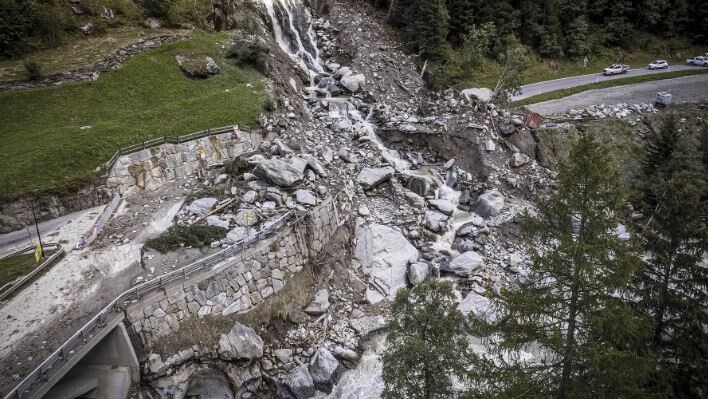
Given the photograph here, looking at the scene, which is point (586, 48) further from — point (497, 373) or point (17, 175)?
point (17, 175)

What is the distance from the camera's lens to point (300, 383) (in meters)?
19.8

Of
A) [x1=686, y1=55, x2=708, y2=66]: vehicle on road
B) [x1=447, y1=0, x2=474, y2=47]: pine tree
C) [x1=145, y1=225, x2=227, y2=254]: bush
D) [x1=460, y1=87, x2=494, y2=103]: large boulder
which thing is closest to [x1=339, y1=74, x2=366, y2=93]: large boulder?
[x1=460, y1=87, x2=494, y2=103]: large boulder

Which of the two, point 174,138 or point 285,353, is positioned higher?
point 174,138

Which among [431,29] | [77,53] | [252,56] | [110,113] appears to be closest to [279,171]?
[110,113]

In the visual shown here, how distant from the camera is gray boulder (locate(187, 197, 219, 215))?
23.5 m

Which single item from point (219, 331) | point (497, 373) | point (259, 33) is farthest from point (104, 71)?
point (497, 373)

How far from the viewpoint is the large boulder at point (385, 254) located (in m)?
25.5

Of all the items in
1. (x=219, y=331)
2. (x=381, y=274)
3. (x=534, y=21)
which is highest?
(x=534, y=21)

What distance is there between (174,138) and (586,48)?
51859 millimetres

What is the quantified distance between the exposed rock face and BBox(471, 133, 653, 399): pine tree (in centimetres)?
3141

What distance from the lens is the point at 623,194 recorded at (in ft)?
33.4

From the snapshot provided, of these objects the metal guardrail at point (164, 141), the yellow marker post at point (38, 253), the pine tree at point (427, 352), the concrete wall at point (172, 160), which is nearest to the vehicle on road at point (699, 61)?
the concrete wall at point (172, 160)

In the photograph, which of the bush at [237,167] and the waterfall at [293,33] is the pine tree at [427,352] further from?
the waterfall at [293,33]

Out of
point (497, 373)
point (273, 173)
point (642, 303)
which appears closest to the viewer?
point (497, 373)
